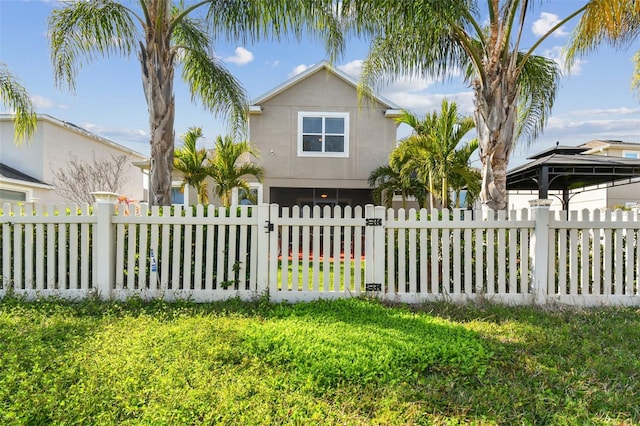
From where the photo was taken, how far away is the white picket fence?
5.06 metres

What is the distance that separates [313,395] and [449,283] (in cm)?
316

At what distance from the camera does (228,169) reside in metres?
11.4

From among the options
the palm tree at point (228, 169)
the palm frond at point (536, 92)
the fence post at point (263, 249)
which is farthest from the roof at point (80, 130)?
the palm frond at point (536, 92)

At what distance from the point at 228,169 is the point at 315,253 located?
23.5 feet

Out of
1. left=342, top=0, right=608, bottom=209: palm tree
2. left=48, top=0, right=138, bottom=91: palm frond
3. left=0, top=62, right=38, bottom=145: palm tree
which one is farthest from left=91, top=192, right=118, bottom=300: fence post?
left=0, top=62, right=38, bottom=145: palm tree

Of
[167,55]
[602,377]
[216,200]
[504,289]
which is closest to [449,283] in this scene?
[504,289]

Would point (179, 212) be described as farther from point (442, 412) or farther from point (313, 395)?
point (442, 412)

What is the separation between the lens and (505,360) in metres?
3.33

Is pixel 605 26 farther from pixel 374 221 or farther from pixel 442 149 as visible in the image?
pixel 374 221

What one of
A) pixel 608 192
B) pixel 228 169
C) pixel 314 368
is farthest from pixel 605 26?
pixel 608 192

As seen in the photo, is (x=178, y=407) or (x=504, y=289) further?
(x=504, y=289)

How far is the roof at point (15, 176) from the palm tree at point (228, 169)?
7.58 metres

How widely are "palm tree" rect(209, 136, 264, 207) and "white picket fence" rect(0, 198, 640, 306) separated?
20.5 feet

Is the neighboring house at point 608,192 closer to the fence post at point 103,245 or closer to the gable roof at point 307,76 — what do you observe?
the gable roof at point 307,76
